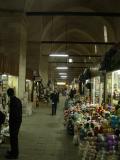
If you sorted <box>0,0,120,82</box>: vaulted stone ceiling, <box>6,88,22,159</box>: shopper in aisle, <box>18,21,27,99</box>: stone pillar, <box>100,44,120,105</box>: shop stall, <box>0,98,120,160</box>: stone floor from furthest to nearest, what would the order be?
<box>18,21,27,99</box>: stone pillar < <box>0,0,120,82</box>: vaulted stone ceiling < <box>100,44,120,105</box>: shop stall < <box>0,98,120,160</box>: stone floor < <box>6,88,22,159</box>: shopper in aisle

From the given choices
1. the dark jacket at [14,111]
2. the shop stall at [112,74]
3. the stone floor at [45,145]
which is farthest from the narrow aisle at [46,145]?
the shop stall at [112,74]

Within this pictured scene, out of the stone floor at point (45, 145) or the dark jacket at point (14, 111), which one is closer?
the dark jacket at point (14, 111)

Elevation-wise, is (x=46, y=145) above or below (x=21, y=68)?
below

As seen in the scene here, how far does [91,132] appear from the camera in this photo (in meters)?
8.60

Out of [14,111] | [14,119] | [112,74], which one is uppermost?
[112,74]

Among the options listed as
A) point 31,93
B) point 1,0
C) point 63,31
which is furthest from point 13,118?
point 63,31

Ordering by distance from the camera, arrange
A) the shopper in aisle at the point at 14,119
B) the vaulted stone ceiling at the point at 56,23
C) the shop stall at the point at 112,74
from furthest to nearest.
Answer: the vaulted stone ceiling at the point at 56,23
the shop stall at the point at 112,74
the shopper in aisle at the point at 14,119

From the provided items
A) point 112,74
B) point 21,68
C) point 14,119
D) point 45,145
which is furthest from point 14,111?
point 21,68

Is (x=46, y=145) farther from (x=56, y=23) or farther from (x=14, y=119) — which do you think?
(x=56, y=23)

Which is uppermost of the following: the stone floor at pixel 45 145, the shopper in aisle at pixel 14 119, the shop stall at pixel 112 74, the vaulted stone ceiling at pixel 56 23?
the vaulted stone ceiling at pixel 56 23

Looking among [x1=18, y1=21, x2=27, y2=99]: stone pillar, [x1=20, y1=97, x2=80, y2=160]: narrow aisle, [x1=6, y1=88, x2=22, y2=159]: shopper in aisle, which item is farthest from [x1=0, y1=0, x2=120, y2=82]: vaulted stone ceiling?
[x1=6, y1=88, x2=22, y2=159]: shopper in aisle

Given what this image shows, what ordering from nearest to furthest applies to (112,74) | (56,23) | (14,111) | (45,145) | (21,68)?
(14,111) → (45,145) → (112,74) → (21,68) → (56,23)

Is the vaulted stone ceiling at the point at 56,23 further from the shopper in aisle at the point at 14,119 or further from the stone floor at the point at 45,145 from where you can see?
the shopper in aisle at the point at 14,119

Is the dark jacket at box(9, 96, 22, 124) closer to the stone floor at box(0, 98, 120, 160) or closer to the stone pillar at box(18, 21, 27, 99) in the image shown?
the stone floor at box(0, 98, 120, 160)
